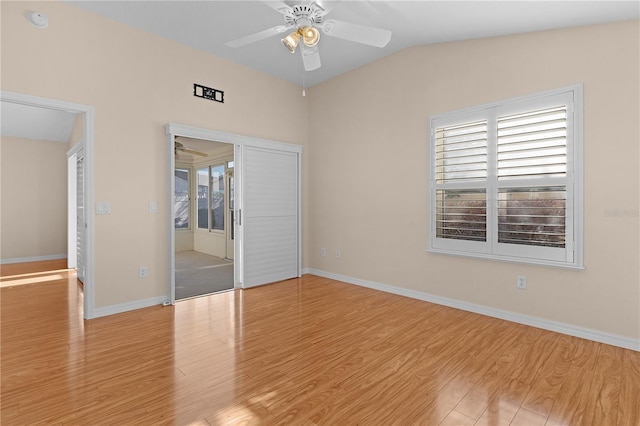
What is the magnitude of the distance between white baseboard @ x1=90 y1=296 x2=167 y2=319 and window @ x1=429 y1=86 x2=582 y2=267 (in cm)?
337

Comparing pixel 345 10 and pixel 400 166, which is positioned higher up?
pixel 345 10

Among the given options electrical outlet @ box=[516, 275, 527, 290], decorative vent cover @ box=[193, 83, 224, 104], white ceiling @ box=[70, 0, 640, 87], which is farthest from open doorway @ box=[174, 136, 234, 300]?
electrical outlet @ box=[516, 275, 527, 290]

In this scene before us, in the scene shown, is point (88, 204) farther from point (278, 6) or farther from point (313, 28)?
point (313, 28)

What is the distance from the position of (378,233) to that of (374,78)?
216cm

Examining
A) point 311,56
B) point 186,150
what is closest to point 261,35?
point 311,56

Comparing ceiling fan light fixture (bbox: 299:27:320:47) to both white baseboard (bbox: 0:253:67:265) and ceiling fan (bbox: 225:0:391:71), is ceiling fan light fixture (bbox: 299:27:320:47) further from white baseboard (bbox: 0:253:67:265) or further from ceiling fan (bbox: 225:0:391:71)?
white baseboard (bbox: 0:253:67:265)

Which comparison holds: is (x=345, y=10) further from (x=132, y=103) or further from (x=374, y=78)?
(x=132, y=103)

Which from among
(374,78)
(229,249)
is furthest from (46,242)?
(374,78)

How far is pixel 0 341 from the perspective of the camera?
2.81 metres

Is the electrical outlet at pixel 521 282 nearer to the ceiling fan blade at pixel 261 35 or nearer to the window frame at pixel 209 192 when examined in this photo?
the ceiling fan blade at pixel 261 35

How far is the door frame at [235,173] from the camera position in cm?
388

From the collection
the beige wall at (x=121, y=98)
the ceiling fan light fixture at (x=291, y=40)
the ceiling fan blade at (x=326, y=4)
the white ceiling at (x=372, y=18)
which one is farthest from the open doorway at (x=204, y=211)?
the ceiling fan blade at (x=326, y=4)

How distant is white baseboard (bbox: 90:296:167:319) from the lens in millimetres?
3418

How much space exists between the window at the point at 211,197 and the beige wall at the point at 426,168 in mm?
1705
